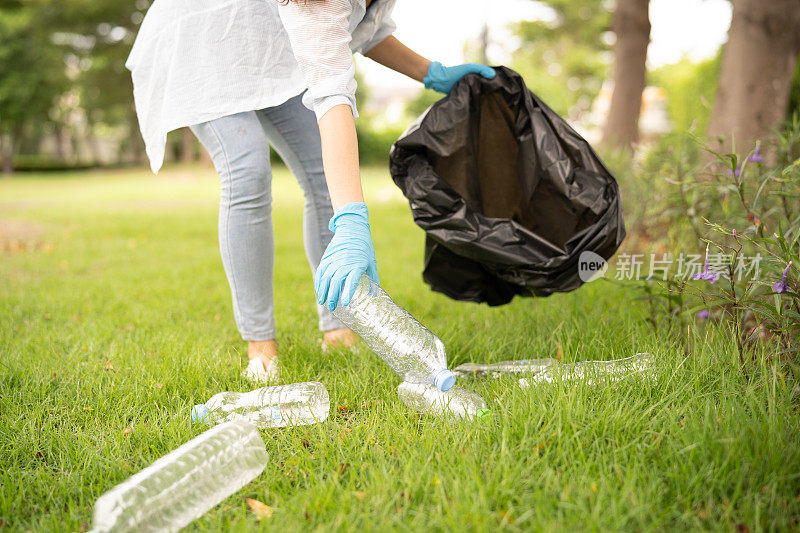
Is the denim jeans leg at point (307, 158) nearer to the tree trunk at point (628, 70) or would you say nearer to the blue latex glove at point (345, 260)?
the blue latex glove at point (345, 260)

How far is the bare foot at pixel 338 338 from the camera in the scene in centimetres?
231

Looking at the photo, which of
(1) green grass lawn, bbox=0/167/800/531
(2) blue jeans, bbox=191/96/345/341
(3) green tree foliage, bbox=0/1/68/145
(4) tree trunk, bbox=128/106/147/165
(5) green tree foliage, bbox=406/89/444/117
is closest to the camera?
(1) green grass lawn, bbox=0/167/800/531

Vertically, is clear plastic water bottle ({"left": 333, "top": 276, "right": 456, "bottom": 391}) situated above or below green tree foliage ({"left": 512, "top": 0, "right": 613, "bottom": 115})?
below

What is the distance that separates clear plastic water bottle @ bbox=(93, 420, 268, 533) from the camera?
124 centimetres

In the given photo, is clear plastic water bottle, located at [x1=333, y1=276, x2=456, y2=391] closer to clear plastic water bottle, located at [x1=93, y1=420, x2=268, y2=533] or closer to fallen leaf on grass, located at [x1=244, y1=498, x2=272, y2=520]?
clear plastic water bottle, located at [x1=93, y1=420, x2=268, y2=533]

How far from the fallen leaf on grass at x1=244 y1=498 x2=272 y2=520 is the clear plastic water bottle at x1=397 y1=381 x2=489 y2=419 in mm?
548

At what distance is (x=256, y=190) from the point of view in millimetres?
2023

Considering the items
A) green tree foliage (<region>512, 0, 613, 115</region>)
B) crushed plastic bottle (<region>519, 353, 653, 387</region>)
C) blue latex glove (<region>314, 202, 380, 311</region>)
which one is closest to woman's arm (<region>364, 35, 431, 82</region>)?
blue latex glove (<region>314, 202, 380, 311</region>)

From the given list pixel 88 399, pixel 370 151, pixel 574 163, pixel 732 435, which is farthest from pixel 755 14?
pixel 370 151

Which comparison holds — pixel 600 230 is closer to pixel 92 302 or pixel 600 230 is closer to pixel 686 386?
pixel 686 386

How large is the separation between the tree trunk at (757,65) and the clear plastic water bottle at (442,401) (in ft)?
10.5

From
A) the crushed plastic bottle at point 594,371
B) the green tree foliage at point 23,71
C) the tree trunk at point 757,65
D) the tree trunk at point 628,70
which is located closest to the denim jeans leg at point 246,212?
the crushed plastic bottle at point 594,371

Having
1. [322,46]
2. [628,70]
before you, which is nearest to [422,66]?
[322,46]

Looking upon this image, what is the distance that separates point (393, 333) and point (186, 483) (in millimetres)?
673
